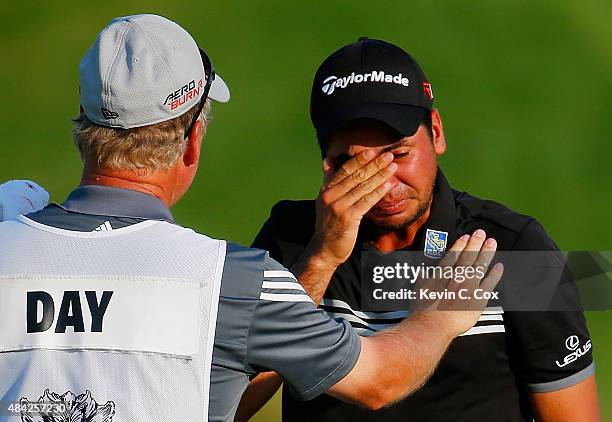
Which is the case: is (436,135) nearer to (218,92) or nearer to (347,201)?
(347,201)

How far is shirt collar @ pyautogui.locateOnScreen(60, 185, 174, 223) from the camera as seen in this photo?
3.05 metres

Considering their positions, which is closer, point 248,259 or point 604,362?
point 248,259

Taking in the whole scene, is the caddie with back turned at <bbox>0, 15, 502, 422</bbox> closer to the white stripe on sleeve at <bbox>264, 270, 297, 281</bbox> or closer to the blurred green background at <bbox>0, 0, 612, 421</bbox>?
the white stripe on sleeve at <bbox>264, 270, 297, 281</bbox>

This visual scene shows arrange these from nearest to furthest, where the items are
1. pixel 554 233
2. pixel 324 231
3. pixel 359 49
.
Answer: pixel 324 231
pixel 359 49
pixel 554 233

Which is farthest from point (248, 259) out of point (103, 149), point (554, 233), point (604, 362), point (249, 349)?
point (554, 233)

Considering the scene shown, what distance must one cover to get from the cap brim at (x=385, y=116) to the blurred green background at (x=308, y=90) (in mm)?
4900

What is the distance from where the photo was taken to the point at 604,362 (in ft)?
26.2

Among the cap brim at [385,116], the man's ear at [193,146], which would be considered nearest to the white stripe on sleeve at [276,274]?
the man's ear at [193,146]

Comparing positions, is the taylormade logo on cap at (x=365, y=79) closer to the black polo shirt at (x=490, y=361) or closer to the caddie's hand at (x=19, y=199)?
the black polo shirt at (x=490, y=361)

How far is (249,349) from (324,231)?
0.78m

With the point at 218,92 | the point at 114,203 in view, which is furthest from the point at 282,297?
the point at 218,92

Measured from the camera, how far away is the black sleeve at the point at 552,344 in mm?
3594

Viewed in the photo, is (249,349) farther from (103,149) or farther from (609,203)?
(609,203)

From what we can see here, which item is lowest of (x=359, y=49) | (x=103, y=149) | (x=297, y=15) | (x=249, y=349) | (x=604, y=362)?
(x=604, y=362)
